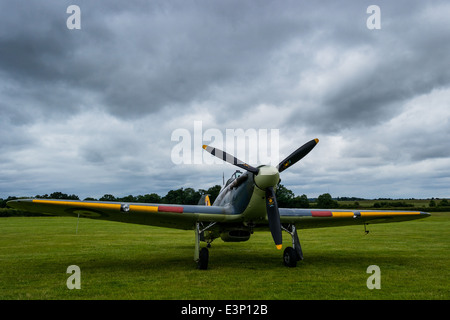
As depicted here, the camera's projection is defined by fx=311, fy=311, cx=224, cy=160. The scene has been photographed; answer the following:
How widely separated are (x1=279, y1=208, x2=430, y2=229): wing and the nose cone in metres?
2.02

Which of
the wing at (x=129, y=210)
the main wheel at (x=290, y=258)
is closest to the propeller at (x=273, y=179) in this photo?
the main wheel at (x=290, y=258)

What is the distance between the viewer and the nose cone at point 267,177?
832 centimetres

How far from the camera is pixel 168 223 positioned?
34.4 ft

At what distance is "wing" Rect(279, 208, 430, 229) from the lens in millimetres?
10188

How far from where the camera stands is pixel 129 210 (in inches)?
345

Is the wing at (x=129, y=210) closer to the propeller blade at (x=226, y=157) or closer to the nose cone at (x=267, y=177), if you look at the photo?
the propeller blade at (x=226, y=157)

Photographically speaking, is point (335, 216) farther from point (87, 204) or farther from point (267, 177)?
point (87, 204)

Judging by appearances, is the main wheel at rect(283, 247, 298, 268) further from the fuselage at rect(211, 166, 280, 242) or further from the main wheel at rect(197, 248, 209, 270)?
the main wheel at rect(197, 248, 209, 270)

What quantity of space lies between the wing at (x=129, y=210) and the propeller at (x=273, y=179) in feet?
4.95

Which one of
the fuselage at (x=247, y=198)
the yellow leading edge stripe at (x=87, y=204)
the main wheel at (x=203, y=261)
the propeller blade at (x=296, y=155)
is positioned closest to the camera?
the yellow leading edge stripe at (x=87, y=204)

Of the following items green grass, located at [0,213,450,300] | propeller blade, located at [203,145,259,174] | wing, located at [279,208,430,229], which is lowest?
green grass, located at [0,213,450,300]

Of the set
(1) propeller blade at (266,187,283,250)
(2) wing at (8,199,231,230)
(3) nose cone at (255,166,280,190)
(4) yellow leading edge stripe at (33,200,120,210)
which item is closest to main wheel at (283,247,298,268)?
(1) propeller blade at (266,187,283,250)
